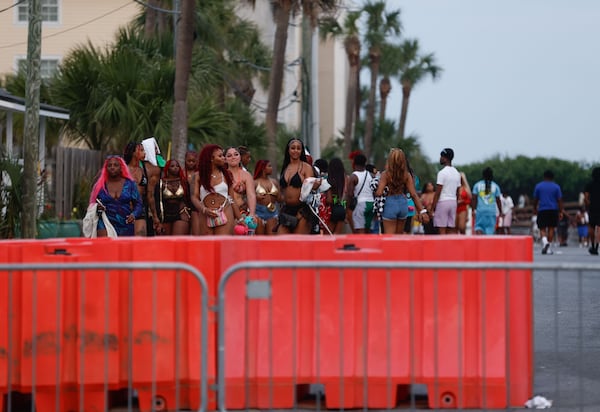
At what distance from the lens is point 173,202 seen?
53.2 feet

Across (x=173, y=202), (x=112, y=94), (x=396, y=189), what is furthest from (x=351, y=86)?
(x=173, y=202)

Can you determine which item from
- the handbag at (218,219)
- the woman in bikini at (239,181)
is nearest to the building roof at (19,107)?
the woman in bikini at (239,181)

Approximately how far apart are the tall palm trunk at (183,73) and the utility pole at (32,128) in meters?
6.11

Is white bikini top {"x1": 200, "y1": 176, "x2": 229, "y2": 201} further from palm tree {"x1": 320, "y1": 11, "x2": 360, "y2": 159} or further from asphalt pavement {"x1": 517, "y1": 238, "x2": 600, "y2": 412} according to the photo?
palm tree {"x1": 320, "y1": 11, "x2": 360, "y2": 159}

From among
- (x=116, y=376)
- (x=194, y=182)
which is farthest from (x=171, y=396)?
(x=194, y=182)

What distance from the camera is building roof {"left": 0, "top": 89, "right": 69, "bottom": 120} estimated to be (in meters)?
25.8

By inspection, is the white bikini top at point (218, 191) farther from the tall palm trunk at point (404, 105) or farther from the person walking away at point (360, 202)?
the tall palm trunk at point (404, 105)

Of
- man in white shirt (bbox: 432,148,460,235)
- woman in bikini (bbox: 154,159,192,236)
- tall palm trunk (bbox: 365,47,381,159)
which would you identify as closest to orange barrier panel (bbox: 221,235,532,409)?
woman in bikini (bbox: 154,159,192,236)

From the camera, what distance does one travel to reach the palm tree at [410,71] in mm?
77375

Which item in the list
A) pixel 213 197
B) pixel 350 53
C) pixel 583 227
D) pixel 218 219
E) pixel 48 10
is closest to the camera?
pixel 218 219

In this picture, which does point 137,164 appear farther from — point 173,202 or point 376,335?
point 376,335

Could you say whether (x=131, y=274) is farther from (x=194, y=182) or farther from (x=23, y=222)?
(x=23, y=222)

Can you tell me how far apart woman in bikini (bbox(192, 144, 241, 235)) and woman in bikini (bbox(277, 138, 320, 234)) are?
140 cm

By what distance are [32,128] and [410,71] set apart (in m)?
58.8
